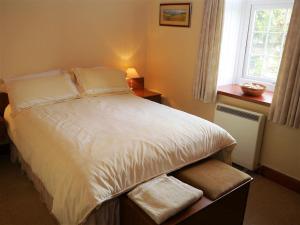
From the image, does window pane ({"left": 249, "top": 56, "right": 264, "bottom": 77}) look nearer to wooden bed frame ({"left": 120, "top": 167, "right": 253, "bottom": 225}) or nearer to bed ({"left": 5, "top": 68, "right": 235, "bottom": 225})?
bed ({"left": 5, "top": 68, "right": 235, "bottom": 225})

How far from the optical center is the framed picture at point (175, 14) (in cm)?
329

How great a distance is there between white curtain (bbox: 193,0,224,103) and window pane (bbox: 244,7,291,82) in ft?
1.48

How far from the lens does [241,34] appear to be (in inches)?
124

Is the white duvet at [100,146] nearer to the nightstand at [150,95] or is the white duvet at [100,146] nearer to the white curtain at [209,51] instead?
the white curtain at [209,51]

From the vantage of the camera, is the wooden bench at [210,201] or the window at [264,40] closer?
the wooden bench at [210,201]

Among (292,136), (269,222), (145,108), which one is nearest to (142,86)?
(145,108)

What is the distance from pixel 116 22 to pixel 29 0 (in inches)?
42.0

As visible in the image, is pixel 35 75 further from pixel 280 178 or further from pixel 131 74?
pixel 280 178

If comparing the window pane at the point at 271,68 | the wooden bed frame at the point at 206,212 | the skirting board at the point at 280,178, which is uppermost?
the window pane at the point at 271,68

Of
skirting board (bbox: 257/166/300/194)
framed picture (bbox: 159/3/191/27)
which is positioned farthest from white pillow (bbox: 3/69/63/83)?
skirting board (bbox: 257/166/300/194)

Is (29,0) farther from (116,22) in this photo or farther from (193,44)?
(193,44)

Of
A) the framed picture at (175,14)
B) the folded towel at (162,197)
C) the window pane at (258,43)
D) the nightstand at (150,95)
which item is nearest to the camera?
→ the folded towel at (162,197)

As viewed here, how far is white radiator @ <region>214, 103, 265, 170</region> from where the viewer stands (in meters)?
2.73

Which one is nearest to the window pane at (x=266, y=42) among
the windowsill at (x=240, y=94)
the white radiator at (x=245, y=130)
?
the windowsill at (x=240, y=94)
